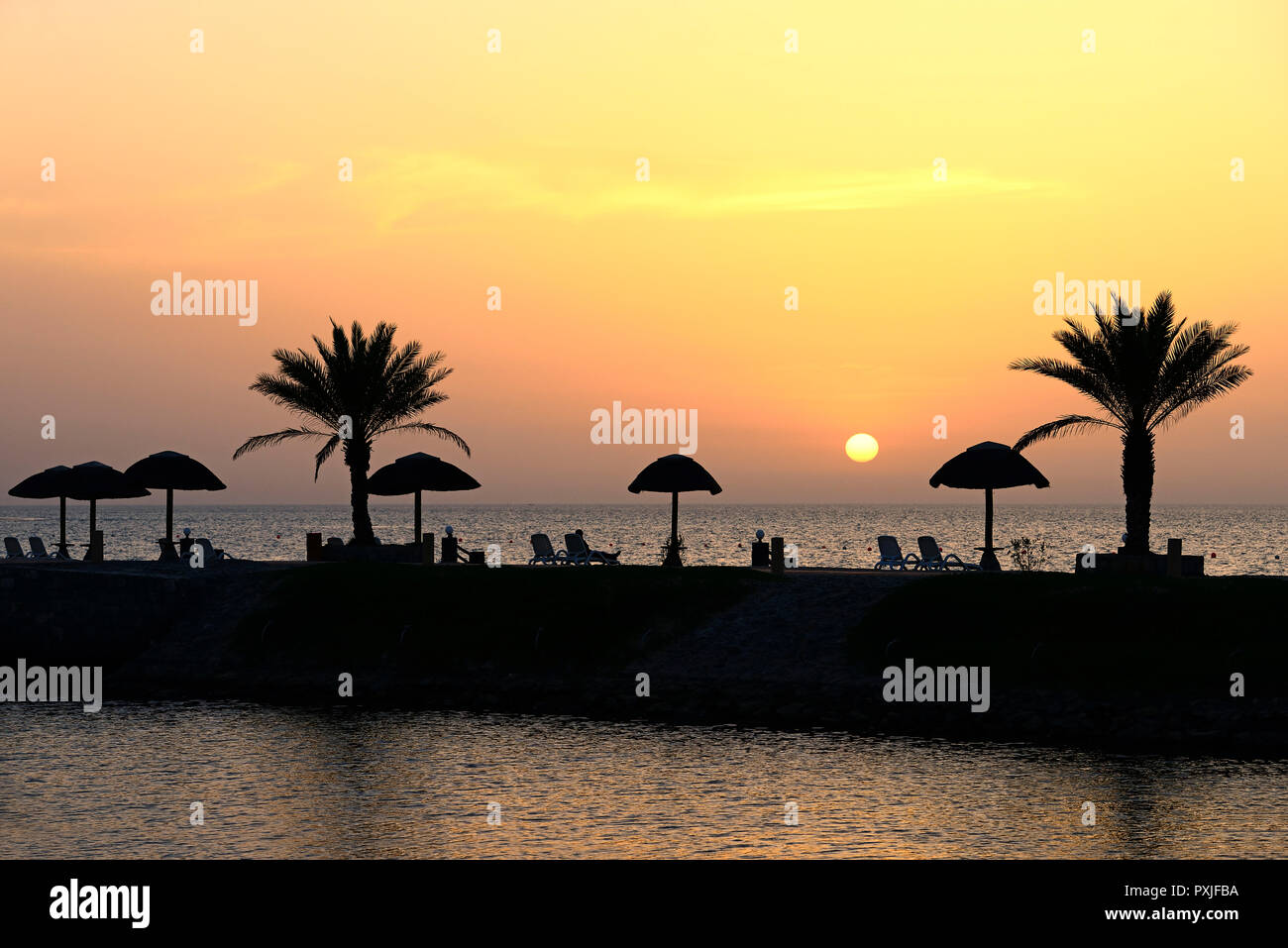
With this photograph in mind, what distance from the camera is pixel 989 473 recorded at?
31641 mm

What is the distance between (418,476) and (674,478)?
22.5 ft

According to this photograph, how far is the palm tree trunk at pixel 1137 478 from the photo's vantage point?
31359 millimetres

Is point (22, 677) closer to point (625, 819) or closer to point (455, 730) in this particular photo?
point (455, 730)

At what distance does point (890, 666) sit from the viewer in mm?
22922

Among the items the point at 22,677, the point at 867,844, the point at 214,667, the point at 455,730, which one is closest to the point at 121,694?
the point at 214,667

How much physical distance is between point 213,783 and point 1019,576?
16.4 m

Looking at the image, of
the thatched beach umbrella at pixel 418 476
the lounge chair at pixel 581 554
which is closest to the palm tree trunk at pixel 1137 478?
the lounge chair at pixel 581 554

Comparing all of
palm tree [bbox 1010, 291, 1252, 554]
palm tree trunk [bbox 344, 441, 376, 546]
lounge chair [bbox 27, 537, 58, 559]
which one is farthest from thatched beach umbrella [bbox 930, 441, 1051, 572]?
lounge chair [bbox 27, 537, 58, 559]

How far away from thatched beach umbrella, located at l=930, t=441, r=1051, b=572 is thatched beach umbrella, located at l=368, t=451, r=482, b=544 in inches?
485

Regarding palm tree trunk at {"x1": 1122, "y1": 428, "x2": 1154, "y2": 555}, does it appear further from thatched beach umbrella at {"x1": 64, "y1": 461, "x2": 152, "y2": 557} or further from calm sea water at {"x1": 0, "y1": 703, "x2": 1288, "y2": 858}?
thatched beach umbrella at {"x1": 64, "y1": 461, "x2": 152, "y2": 557}

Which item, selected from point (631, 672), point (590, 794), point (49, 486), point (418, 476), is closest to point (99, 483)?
point (49, 486)

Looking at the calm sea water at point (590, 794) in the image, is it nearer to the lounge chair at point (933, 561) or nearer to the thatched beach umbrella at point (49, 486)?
the lounge chair at point (933, 561)

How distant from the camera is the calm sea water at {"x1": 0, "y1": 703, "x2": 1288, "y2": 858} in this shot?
43.6ft
